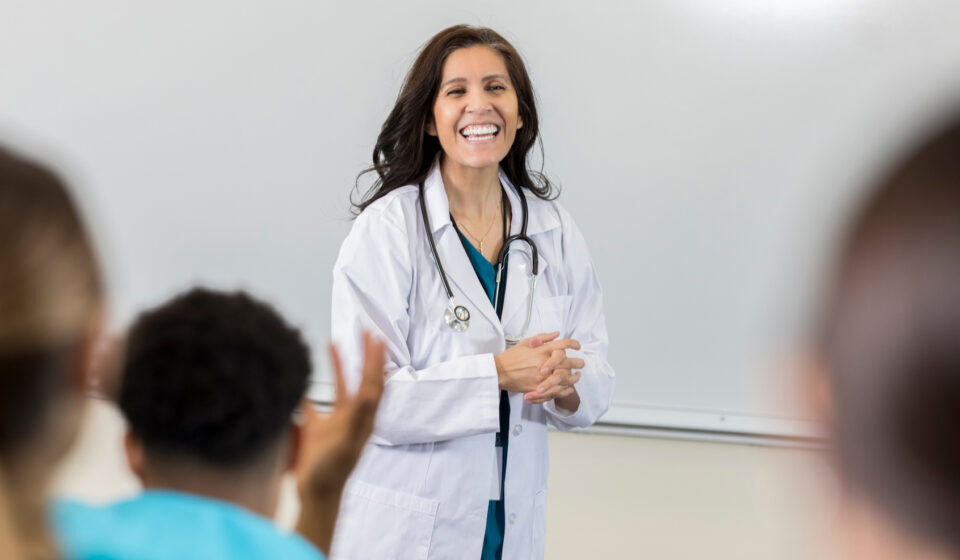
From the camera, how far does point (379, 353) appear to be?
4.27 feet

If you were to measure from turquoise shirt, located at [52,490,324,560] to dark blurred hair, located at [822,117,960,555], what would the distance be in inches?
21.7

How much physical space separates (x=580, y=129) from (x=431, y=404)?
50.4 inches

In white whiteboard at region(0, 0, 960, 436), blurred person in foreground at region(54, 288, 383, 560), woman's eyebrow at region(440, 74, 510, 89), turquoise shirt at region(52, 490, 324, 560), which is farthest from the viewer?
white whiteboard at region(0, 0, 960, 436)

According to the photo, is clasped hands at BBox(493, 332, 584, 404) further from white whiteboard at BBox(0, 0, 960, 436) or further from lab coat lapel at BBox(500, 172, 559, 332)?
white whiteboard at BBox(0, 0, 960, 436)

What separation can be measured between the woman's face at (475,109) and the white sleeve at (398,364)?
268 millimetres

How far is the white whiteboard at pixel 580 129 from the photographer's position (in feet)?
9.53

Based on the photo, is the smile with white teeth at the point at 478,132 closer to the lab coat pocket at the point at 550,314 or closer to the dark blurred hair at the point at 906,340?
the lab coat pocket at the point at 550,314

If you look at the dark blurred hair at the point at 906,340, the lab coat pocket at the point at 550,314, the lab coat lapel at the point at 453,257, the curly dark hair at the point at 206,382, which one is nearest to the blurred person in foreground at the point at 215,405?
the curly dark hair at the point at 206,382

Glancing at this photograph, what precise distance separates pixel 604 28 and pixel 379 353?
6.19ft

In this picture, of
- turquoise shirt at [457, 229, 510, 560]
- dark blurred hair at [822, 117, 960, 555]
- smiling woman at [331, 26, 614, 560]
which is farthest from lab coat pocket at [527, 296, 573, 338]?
dark blurred hair at [822, 117, 960, 555]

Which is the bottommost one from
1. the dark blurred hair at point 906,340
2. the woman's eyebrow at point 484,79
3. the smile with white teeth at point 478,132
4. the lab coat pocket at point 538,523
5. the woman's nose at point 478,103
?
the lab coat pocket at point 538,523

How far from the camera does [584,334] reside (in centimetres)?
221

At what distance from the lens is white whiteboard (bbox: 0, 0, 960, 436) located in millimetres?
2904

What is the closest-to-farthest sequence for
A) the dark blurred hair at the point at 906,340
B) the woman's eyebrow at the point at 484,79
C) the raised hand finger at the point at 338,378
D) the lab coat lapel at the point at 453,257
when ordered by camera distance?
the dark blurred hair at the point at 906,340
the raised hand finger at the point at 338,378
the lab coat lapel at the point at 453,257
the woman's eyebrow at the point at 484,79
